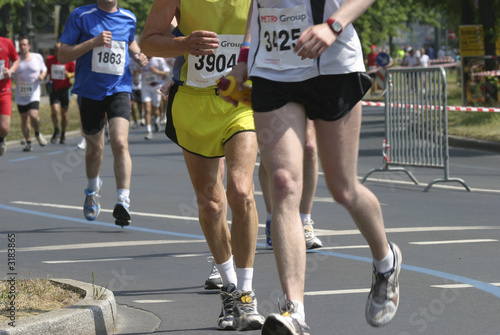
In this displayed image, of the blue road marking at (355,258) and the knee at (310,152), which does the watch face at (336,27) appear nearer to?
the blue road marking at (355,258)

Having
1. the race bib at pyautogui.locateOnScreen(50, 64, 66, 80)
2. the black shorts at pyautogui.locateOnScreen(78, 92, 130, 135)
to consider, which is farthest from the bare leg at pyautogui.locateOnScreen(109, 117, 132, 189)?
Result: the race bib at pyautogui.locateOnScreen(50, 64, 66, 80)

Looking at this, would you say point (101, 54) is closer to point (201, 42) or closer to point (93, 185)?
point (93, 185)

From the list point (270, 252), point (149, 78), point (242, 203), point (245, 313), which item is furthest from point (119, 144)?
point (149, 78)

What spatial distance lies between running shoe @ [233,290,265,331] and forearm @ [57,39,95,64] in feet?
15.5

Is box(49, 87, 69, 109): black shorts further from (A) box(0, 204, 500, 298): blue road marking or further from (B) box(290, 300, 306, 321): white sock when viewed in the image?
(B) box(290, 300, 306, 321): white sock

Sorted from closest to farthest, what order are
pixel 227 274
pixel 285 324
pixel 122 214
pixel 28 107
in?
pixel 285 324
pixel 227 274
pixel 122 214
pixel 28 107

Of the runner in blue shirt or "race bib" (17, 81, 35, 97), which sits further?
"race bib" (17, 81, 35, 97)

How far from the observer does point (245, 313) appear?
16.7 ft

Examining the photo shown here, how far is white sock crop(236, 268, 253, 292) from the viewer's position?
5176 millimetres

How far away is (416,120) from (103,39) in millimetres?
4736

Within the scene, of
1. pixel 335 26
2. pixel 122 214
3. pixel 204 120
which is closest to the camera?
pixel 335 26

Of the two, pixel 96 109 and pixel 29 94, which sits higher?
pixel 96 109

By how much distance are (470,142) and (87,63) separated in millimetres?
9939

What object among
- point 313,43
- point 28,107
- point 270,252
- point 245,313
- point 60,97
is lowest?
point 60,97
